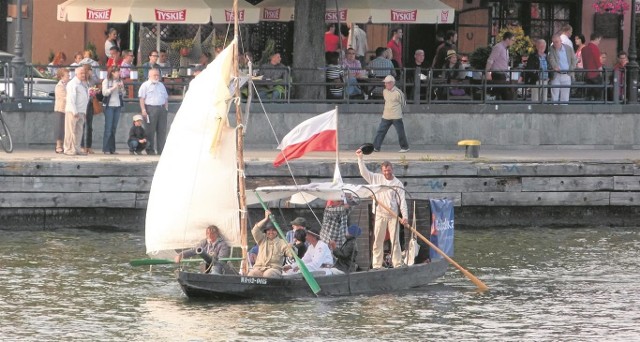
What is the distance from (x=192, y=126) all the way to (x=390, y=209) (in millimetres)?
3156

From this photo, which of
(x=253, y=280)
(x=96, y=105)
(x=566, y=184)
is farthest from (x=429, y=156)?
(x=253, y=280)

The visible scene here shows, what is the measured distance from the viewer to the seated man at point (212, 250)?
24172 mm

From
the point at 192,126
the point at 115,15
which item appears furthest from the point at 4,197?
the point at 192,126

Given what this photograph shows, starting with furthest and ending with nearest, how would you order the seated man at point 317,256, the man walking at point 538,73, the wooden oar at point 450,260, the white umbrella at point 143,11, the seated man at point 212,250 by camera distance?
1. the man walking at point 538,73
2. the white umbrella at point 143,11
3. the wooden oar at point 450,260
4. the seated man at point 317,256
5. the seated man at point 212,250

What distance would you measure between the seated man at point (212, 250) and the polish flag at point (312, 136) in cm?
150

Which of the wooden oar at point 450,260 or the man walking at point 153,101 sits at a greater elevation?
the man walking at point 153,101

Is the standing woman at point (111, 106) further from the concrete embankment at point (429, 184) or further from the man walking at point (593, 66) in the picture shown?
the man walking at point (593, 66)

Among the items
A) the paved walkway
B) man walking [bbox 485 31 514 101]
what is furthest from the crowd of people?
man walking [bbox 485 31 514 101]

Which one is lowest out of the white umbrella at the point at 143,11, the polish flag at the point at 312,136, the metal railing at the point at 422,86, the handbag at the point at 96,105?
the polish flag at the point at 312,136

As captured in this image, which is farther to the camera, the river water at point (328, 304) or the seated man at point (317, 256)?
the seated man at point (317, 256)

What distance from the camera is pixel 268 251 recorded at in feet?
80.1

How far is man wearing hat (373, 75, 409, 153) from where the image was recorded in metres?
33.8

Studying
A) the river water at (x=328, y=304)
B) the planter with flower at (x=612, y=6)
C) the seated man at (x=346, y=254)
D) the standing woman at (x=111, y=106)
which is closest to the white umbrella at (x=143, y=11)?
the standing woman at (x=111, y=106)

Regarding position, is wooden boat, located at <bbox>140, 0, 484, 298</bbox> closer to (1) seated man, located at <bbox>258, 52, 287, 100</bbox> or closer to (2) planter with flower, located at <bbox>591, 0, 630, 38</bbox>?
(1) seated man, located at <bbox>258, 52, 287, 100</bbox>
